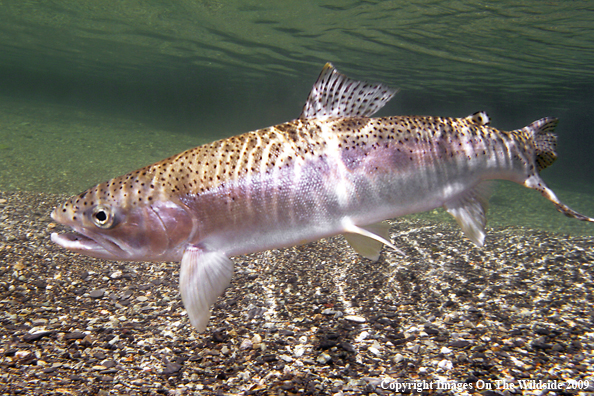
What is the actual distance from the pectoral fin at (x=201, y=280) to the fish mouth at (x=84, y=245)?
0.48 metres

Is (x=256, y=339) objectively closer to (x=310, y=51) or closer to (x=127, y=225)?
(x=127, y=225)

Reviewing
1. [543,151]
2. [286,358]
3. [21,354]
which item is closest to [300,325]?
[286,358]

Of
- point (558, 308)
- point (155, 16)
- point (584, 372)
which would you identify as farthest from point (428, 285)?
point (155, 16)

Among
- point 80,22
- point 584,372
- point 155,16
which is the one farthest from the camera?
point 80,22

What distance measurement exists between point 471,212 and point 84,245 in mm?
3018

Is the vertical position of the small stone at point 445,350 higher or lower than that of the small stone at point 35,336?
higher

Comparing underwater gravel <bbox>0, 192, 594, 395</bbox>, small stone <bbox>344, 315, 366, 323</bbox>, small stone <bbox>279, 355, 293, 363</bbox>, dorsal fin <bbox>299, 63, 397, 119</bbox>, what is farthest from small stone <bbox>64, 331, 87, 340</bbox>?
dorsal fin <bbox>299, 63, 397, 119</bbox>

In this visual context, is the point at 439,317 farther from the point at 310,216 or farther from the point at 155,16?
the point at 155,16

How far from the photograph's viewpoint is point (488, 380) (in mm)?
2469

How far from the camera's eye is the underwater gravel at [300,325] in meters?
2.50

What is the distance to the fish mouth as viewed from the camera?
2166 mm

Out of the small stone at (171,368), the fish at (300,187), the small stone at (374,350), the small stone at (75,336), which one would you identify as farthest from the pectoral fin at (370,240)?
the small stone at (75,336)

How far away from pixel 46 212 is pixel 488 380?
753cm

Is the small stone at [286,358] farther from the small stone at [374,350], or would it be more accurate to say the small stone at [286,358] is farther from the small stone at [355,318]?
the small stone at [355,318]
